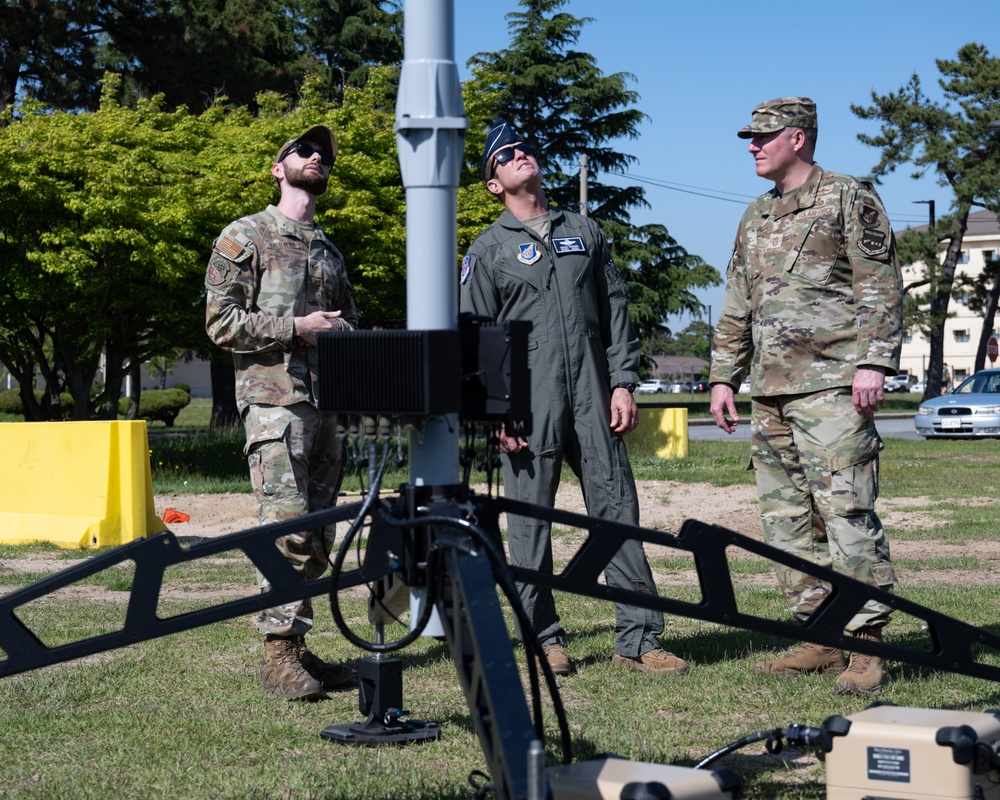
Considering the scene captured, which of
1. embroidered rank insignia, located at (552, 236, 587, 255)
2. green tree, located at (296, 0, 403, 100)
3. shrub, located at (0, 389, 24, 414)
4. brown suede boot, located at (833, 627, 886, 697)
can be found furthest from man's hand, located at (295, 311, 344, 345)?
shrub, located at (0, 389, 24, 414)

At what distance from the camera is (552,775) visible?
111 inches

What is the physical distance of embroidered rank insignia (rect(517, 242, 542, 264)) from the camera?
5.57 m

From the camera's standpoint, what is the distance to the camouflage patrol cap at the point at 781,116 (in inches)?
210

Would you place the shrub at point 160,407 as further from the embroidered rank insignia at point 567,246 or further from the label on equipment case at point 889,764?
the label on equipment case at point 889,764

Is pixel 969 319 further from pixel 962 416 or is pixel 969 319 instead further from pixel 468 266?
pixel 468 266

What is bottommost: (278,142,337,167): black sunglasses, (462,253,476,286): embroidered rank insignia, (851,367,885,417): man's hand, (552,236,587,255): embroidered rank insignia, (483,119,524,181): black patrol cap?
(851,367,885,417): man's hand

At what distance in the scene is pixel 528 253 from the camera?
5586 mm

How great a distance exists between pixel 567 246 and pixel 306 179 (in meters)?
1.19

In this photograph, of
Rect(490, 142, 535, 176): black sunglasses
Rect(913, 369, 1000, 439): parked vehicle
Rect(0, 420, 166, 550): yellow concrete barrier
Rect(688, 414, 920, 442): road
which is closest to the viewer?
Rect(490, 142, 535, 176): black sunglasses

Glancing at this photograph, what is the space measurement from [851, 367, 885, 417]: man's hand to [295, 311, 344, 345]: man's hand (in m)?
2.07

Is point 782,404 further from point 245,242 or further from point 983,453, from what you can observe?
point 983,453

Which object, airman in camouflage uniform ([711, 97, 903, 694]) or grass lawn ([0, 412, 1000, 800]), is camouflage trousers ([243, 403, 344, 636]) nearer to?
grass lawn ([0, 412, 1000, 800])

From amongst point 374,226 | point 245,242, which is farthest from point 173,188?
point 245,242

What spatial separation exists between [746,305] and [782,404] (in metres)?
0.56
